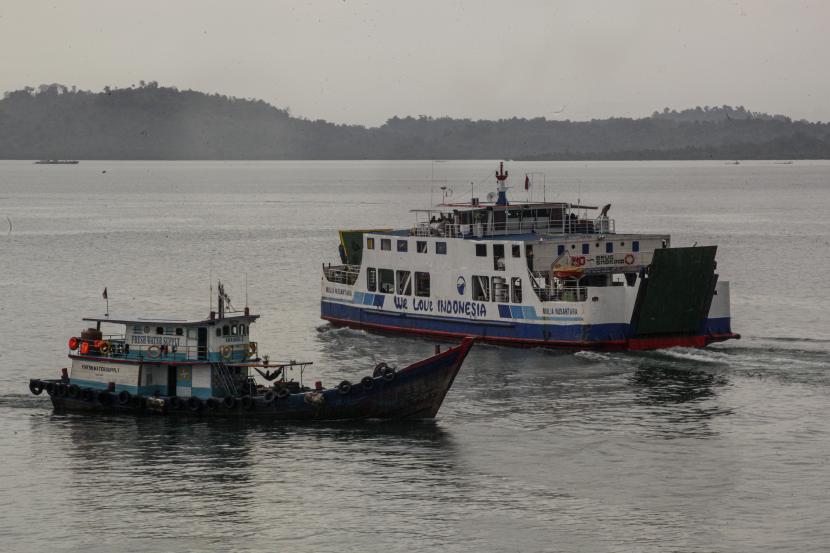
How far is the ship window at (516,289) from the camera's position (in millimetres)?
63031

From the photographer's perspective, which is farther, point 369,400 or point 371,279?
point 371,279

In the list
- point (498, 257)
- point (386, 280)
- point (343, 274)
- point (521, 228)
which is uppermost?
point (521, 228)

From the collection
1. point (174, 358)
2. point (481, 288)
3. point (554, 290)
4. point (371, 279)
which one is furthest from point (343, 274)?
point (174, 358)

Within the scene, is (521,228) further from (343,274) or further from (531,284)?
(343,274)

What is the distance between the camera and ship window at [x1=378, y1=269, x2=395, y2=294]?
70.1 meters

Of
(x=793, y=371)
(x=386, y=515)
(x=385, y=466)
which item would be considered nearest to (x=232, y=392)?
(x=385, y=466)

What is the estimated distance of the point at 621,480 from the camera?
4144 cm

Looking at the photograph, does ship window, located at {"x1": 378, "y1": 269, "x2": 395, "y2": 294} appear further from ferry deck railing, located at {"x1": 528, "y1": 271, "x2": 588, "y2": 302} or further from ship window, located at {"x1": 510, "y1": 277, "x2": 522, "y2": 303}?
ferry deck railing, located at {"x1": 528, "y1": 271, "x2": 588, "y2": 302}

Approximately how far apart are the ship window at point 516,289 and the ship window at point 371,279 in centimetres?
990

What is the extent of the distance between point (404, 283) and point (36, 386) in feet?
73.6

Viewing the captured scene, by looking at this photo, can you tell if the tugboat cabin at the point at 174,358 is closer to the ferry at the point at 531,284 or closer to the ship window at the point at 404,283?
the ferry at the point at 531,284

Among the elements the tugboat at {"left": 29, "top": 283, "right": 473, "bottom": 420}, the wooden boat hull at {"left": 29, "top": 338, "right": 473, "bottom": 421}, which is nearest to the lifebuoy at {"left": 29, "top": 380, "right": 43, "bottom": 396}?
the tugboat at {"left": 29, "top": 283, "right": 473, "bottom": 420}

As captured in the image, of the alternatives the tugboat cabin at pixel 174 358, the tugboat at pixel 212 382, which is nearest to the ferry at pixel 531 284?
the tugboat at pixel 212 382

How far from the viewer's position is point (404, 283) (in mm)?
69062
